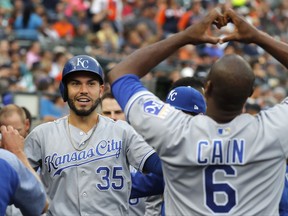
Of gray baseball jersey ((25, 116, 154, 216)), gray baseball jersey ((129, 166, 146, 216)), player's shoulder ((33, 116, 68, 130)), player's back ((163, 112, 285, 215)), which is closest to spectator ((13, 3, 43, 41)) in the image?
gray baseball jersey ((129, 166, 146, 216))

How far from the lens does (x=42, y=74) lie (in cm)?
1698

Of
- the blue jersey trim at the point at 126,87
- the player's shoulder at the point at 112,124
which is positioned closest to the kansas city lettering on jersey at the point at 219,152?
the blue jersey trim at the point at 126,87

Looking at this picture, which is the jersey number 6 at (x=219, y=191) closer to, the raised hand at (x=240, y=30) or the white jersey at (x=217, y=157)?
the white jersey at (x=217, y=157)

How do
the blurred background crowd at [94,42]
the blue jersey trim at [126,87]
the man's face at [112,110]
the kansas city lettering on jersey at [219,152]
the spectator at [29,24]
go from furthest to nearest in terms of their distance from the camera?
the spectator at [29,24], the blurred background crowd at [94,42], the man's face at [112,110], the blue jersey trim at [126,87], the kansas city lettering on jersey at [219,152]

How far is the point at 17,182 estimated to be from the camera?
188 inches

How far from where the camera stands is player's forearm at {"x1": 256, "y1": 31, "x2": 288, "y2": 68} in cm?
479

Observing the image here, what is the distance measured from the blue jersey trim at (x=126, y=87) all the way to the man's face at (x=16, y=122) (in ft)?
8.46

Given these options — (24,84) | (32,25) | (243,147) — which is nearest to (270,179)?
(243,147)

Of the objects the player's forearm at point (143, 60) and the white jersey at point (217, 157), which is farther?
the player's forearm at point (143, 60)

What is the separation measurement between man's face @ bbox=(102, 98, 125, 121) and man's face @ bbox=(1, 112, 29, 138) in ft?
4.24

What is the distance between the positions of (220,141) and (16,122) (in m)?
3.02

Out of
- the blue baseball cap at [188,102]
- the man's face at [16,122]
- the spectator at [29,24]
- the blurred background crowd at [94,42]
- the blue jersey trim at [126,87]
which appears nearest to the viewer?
the blue jersey trim at [126,87]

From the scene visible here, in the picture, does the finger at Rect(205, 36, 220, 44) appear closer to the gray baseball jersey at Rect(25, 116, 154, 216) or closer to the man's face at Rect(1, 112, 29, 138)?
the gray baseball jersey at Rect(25, 116, 154, 216)

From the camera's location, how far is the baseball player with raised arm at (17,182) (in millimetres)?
4762
